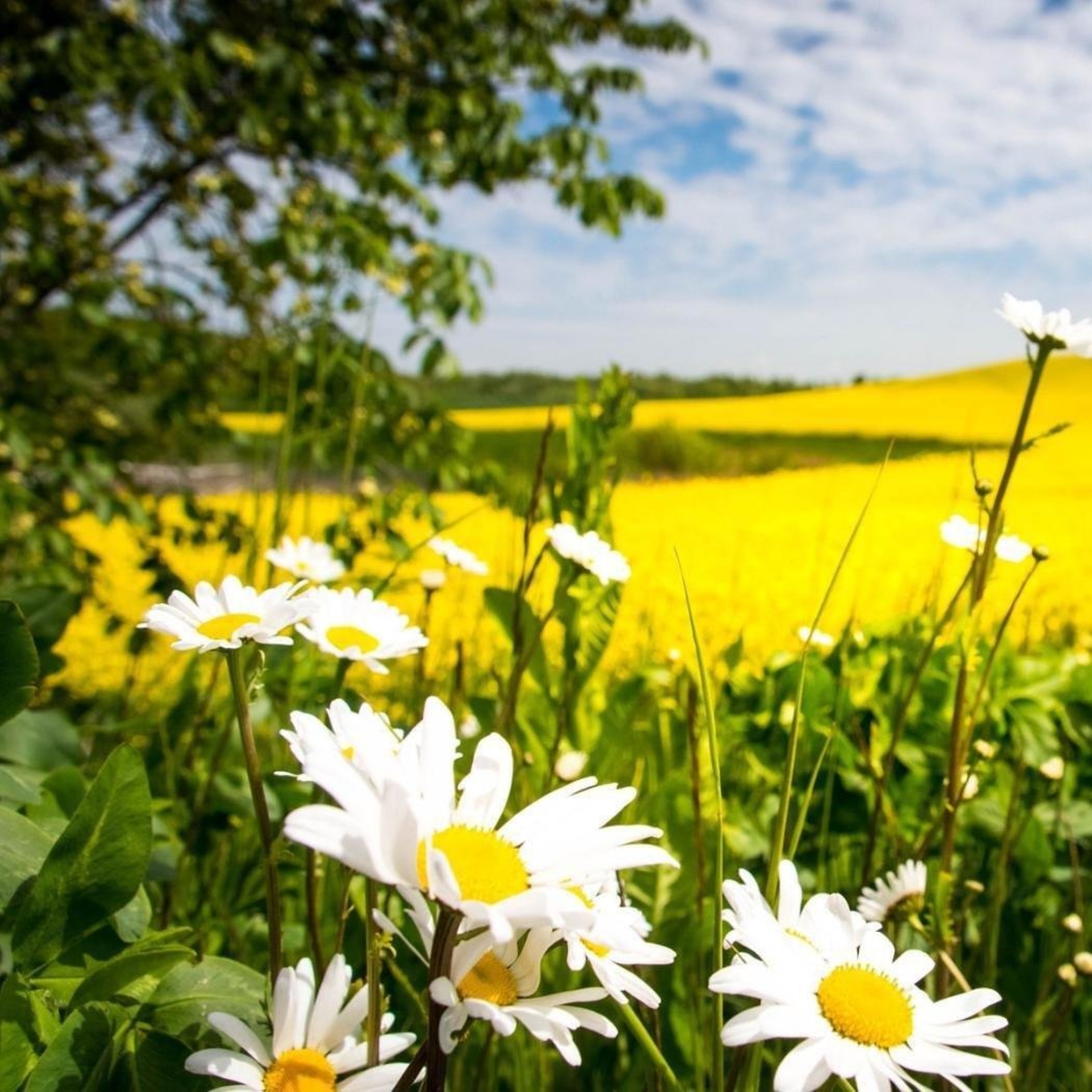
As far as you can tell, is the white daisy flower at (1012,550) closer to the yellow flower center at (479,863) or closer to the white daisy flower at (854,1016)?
the white daisy flower at (854,1016)

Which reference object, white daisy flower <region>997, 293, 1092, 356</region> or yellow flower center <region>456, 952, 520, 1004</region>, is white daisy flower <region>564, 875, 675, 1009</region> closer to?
yellow flower center <region>456, 952, 520, 1004</region>

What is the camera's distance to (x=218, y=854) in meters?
1.26

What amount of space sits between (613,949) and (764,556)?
5.02 meters

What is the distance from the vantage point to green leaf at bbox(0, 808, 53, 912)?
53cm

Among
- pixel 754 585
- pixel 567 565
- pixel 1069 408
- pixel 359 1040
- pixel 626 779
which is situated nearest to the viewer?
pixel 359 1040

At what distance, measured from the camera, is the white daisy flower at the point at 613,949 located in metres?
0.40

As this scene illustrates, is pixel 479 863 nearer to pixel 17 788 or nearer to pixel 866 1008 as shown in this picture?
pixel 866 1008

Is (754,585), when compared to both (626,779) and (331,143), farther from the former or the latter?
(626,779)

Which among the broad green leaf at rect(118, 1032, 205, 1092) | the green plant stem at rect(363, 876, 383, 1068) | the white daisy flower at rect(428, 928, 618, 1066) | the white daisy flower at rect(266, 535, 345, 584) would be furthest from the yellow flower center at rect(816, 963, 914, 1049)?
the white daisy flower at rect(266, 535, 345, 584)

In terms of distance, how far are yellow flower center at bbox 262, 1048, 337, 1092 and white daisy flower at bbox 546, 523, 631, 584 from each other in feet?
1.60

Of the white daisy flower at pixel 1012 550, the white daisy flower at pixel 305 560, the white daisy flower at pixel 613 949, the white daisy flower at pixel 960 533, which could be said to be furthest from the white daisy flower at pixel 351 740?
the white daisy flower at pixel 1012 550

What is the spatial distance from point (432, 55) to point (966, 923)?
355 centimetres

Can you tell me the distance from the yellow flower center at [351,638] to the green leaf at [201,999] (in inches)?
9.2

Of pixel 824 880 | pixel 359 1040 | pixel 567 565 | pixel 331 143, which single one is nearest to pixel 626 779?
pixel 824 880
